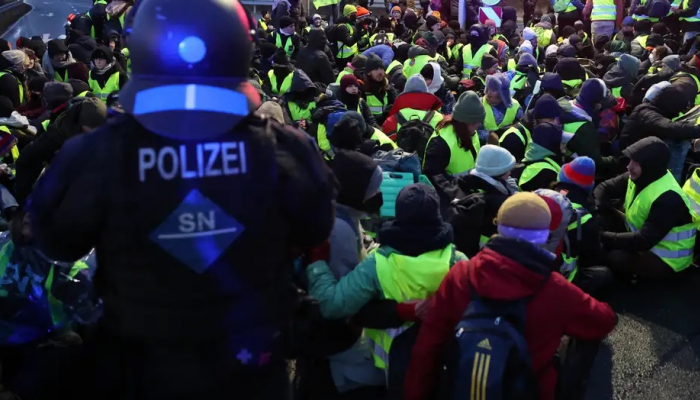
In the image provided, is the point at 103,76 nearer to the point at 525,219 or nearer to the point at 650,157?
the point at 650,157

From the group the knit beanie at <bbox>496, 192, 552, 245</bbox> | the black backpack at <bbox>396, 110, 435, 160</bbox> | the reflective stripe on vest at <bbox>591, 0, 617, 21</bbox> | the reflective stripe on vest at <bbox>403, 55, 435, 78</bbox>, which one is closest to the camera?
the knit beanie at <bbox>496, 192, 552, 245</bbox>

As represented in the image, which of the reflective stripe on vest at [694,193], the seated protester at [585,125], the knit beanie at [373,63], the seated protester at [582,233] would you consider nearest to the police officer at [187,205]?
the seated protester at [582,233]

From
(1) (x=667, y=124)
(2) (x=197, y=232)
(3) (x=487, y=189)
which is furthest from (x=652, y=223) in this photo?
(2) (x=197, y=232)

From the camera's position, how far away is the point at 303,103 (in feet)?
24.2

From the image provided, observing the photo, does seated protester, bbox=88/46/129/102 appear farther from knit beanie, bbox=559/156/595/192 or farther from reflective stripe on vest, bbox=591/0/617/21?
reflective stripe on vest, bbox=591/0/617/21

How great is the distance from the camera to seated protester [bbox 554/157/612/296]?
436cm

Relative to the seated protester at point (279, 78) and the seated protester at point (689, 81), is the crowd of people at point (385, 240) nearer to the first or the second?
the seated protester at point (689, 81)

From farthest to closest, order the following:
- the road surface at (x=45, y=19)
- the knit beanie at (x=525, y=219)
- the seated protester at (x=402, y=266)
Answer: the road surface at (x=45, y=19) → the seated protester at (x=402, y=266) → the knit beanie at (x=525, y=219)

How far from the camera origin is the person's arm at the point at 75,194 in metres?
1.73

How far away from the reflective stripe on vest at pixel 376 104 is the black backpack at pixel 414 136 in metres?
1.81

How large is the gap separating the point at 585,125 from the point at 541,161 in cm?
109

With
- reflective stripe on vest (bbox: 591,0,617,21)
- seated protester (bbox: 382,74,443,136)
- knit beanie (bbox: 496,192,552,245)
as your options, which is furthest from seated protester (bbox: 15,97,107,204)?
reflective stripe on vest (bbox: 591,0,617,21)

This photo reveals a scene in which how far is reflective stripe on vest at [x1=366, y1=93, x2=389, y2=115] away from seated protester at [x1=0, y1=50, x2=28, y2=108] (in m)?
3.84

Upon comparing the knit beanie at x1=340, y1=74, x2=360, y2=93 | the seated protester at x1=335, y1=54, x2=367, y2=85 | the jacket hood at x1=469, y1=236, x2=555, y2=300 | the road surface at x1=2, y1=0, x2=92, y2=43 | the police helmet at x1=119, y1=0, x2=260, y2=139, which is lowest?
the road surface at x1=2, y1=0, x2=92, y2=43
